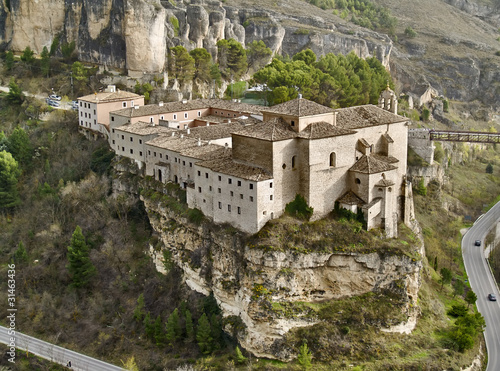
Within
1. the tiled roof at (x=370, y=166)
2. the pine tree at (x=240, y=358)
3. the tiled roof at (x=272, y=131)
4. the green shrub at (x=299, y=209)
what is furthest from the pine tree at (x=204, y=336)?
the tiled roof at (x=370, y=166)

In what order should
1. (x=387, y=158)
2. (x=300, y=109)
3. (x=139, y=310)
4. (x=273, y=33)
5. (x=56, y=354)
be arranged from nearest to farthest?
(x=300, y=109), (x=56, y=354), (x=139, y=310), (x=387, y=158), (x=273, y=33)

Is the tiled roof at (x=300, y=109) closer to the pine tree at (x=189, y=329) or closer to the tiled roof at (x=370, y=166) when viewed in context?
the tiled roof at (x=370, y=166)

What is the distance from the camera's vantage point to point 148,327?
146 ft

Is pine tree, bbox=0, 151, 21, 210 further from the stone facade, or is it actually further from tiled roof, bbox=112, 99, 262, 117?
the stone facade

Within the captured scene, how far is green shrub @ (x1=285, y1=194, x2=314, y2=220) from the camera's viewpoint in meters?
42.1

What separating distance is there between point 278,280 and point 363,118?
14452 millimetres

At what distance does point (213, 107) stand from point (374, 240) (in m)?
27.1

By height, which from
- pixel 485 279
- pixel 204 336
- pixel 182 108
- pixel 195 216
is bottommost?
pixel 485 279

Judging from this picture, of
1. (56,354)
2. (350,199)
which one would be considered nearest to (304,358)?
(350,199)

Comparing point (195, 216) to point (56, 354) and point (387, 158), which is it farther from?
point (387, 158)

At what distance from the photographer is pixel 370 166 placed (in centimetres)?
4306

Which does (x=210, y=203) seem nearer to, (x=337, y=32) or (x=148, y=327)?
(x=148, y=327)

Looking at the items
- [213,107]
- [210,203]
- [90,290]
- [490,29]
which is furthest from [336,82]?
[490,29]

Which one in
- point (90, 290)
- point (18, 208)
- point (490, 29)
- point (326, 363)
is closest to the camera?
point (326, 363)
